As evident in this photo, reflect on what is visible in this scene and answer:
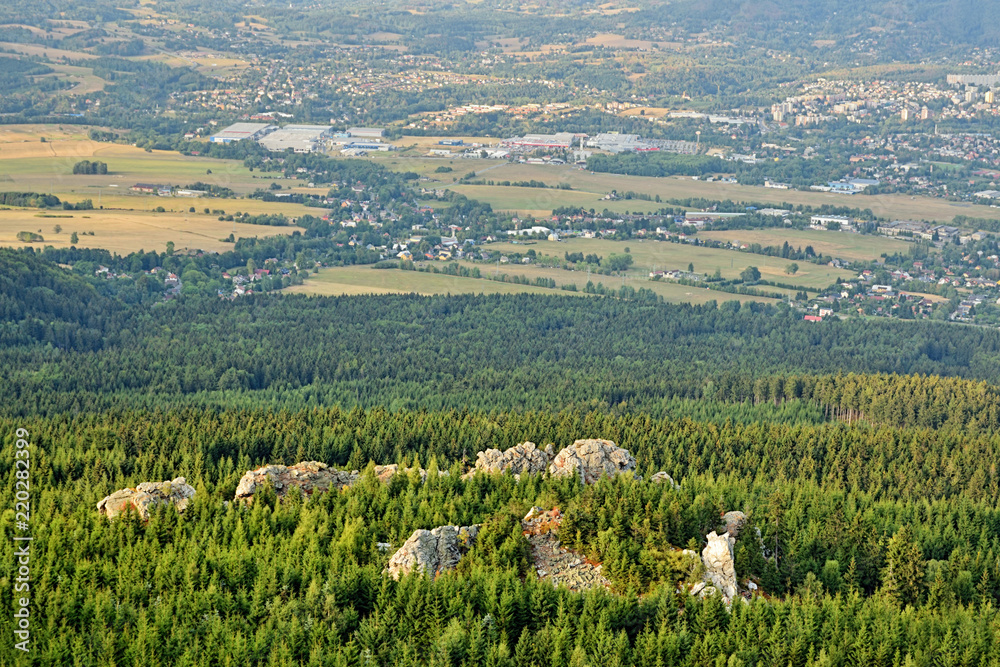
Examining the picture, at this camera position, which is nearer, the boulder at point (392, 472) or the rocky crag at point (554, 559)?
the rocky crag at point (554, 559)

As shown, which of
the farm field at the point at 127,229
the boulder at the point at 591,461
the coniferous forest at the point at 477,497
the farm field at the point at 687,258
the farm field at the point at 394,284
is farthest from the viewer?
the farm field at the point at 687,258

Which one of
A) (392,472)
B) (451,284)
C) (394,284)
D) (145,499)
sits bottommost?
(451,284)

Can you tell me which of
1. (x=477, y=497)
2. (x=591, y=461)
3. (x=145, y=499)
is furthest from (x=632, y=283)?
(x=145, y=499)

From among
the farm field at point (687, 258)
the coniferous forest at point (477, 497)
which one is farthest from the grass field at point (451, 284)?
the coniferous forest at point (477, 497)

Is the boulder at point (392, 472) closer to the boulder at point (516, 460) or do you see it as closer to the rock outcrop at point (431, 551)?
the boulder at point (516, 460)

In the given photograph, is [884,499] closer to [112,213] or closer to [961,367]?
[961,367]

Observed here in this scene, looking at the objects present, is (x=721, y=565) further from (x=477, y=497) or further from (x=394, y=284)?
(x=394, y=284)

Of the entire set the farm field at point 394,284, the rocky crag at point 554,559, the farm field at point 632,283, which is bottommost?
the farm field at point 632,283
